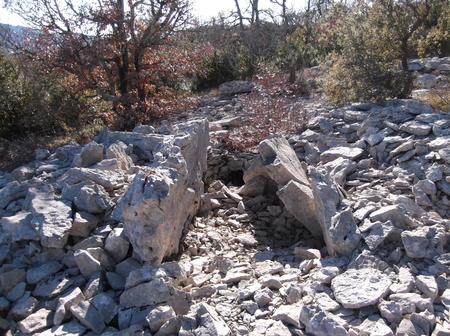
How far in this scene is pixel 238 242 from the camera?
4473 millimetres

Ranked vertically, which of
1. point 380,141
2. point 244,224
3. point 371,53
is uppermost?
point 371,53

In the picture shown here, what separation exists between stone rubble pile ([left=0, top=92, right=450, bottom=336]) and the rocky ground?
12 millimetres

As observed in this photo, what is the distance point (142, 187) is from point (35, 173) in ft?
8.23

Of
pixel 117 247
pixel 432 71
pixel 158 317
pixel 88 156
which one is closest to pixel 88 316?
pixel 158 317

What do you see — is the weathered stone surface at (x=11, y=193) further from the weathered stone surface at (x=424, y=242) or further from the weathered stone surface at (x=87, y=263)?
the weathered stone surface at (x=424, y=242)

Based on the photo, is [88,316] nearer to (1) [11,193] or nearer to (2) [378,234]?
(1) [11,193]

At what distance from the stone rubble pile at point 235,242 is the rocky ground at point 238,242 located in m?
0.01

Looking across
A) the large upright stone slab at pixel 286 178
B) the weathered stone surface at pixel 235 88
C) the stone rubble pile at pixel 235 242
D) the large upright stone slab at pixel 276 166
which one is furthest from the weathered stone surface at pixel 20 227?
the weathered stone surface at pixel 235 88

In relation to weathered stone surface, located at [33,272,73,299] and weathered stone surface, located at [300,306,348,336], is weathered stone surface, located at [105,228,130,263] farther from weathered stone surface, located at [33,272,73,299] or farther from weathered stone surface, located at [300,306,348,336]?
weathered stone surface, located at [300,306,348,336]

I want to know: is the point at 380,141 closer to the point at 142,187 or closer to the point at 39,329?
the point at 142,187

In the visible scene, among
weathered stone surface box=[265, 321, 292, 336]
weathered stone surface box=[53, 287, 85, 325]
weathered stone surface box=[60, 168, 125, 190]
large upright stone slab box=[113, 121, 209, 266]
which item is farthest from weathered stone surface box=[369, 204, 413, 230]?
weathered stone surface box=[60, 168, 125, 190]

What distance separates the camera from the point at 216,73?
1263 cm

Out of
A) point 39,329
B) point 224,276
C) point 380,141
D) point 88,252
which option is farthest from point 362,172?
point 39,329

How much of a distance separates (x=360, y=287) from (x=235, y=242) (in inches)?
67.2
